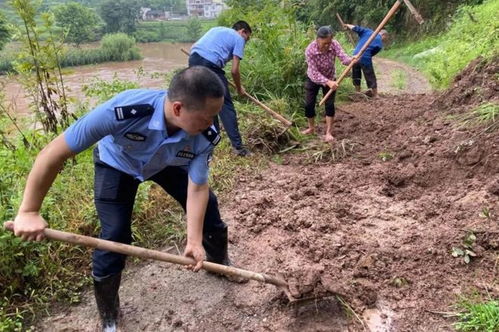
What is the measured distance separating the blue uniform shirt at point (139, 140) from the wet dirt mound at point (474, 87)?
122 inches

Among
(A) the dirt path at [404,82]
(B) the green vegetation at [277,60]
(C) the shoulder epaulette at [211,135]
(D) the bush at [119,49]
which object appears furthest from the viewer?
(D) the bush at [119,49]

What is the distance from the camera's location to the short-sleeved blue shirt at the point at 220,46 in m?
4.82

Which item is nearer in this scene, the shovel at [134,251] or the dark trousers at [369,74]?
the shovel at [134,251]

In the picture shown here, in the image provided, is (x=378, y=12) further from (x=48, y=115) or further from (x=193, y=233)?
(x=193, y=233)

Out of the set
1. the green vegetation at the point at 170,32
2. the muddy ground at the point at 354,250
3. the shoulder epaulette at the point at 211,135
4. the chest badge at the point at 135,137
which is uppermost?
the chest badge at the point at 135,137

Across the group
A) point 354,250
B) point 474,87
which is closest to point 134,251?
point 354,250

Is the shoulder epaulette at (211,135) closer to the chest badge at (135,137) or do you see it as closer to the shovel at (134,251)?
the chest badge at (135,137)

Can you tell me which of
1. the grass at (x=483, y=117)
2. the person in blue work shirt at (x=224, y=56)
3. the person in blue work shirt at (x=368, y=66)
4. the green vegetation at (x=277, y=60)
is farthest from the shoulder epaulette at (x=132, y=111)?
the person in blue work shirt at (x=368, y=66)

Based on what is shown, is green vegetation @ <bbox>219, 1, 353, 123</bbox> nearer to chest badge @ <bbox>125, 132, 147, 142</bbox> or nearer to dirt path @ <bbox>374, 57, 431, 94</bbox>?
dirt path @ <bbox>374, 57, 431, 94</bbox>

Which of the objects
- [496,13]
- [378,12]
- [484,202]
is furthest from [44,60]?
[378,12]

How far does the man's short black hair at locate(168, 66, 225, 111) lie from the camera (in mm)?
1842

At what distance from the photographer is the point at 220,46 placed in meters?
4.89

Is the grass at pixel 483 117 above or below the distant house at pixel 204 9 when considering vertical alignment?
above

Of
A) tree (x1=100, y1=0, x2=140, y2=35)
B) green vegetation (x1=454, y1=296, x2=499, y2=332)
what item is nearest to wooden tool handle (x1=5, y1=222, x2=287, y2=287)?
green vegetation (x1=454, y1=296, x2=499, y2=332)
